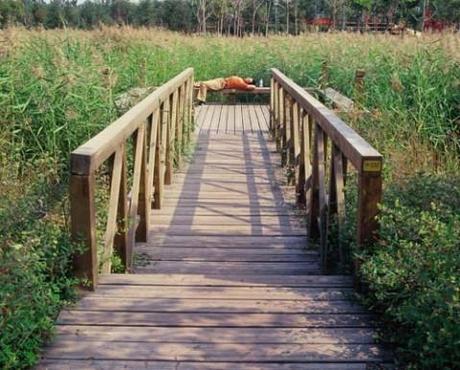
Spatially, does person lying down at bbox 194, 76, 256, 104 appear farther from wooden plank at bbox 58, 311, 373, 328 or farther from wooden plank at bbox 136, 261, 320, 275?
wooden plank at bbox 58, 311, 373, 328

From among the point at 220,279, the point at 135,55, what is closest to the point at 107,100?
the point at 220,279

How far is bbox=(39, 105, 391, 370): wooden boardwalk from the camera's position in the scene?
218 cm

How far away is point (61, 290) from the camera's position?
2631 mm

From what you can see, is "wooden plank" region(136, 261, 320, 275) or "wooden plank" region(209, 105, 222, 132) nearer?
"wooden plank" region(136, 261, 320, 275)

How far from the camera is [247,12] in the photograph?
29.2m

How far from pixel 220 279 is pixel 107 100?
7.18 feet

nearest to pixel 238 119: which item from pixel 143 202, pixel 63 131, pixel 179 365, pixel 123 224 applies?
pixel 63 131

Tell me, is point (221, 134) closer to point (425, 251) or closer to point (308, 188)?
point (308, 188)

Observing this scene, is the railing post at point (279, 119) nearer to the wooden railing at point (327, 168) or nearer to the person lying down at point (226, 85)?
the wooden railing at point (327, 168)

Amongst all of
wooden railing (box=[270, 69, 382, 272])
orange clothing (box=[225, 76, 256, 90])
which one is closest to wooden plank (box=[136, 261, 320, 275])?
wooden railing (box=[270, 69, 382, 272])

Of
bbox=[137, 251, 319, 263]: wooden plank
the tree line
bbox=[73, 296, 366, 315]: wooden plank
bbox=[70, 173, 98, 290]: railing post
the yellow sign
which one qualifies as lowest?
bbox=[137, 251, 319, 263]: wooden plank

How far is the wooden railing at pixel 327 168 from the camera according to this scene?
2.75m

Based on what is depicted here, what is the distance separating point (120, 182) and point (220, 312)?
0.98 meters

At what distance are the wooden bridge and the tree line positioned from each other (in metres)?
19.5
